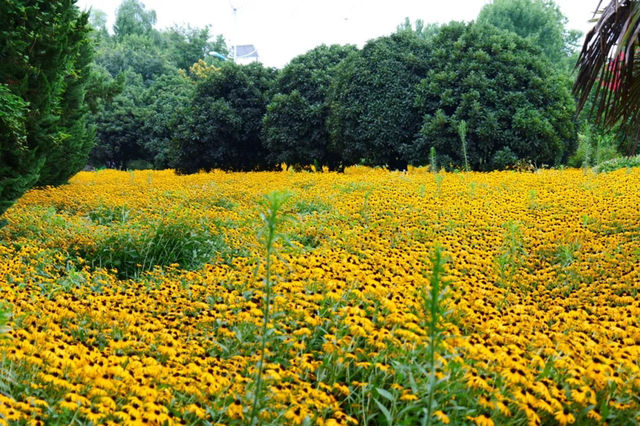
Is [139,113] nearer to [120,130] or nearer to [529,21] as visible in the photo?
[120,130]

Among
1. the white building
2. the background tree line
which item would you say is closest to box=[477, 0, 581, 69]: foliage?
the white building

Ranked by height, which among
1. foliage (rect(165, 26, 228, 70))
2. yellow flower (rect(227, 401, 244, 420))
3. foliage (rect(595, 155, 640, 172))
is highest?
foliage (rect(165, 26, 228, 70))

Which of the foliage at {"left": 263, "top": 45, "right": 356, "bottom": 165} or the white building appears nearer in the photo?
the foliage at {"left": 263, "top": 45, "right": 356, "bottom": 165}

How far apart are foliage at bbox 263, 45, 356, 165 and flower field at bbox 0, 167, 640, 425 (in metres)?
6.59

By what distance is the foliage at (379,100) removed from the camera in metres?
11.8

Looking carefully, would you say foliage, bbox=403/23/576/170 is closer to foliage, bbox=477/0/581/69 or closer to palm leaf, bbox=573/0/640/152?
palm leaf, bbox=573/0/640/152

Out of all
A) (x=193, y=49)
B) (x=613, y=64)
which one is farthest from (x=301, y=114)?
(x=193, y=49)

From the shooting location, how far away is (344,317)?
3568 mm

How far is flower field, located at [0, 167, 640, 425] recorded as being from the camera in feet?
8.84

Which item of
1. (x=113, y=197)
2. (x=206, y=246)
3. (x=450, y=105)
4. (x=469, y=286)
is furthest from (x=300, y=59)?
(x=469, y=286)

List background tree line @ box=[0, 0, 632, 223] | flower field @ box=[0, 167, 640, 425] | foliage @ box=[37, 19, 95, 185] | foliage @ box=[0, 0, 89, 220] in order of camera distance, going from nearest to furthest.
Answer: flower field @ box=[0, 167, 640, 425] → foliage @ box=[0, 0, 89, 220] → background tree line @ box=[0, 0, 632, 223] → foliage @ box=[37, 19, 95, 185]

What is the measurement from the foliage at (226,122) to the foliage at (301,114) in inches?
38.3

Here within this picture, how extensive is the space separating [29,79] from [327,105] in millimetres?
7381

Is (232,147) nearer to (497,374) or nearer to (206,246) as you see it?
(206,246)
